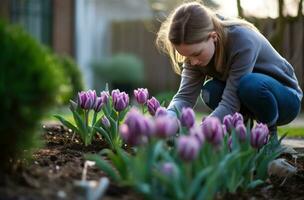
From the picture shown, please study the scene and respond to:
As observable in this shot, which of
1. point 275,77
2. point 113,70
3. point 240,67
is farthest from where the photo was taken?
point 113,70

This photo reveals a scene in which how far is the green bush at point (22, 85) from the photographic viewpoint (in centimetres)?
191

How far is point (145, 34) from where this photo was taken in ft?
54.4

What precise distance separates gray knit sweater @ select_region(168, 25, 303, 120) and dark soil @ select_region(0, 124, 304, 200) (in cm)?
50

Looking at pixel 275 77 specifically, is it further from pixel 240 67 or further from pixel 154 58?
pixel 154 58

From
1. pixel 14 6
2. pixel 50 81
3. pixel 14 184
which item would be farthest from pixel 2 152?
pixel 14 6

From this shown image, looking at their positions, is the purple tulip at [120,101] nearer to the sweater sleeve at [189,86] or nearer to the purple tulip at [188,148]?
the sweater sleeve at [189,86]

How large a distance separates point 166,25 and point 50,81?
156 centimetres

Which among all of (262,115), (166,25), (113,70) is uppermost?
(166,25)

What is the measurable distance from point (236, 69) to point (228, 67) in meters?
0.15

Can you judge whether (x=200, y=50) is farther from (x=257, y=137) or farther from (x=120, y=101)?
(x=257, y=137)

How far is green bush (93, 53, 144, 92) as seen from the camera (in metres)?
15.8

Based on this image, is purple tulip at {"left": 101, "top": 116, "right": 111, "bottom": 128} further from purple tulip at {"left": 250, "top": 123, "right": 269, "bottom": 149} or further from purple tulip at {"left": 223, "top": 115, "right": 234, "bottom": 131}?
purple tulip at {"left": 250, "top": 123, "right": 269, "bottom": 149}

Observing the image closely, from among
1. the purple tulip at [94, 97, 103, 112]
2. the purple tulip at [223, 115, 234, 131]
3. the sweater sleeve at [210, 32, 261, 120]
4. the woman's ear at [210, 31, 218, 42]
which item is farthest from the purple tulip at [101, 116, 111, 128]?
the purple tulip at [223, 115, 234, 131]

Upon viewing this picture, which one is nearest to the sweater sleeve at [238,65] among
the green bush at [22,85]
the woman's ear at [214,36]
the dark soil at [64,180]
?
the woman's ear at [214,36]
